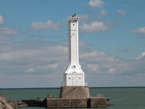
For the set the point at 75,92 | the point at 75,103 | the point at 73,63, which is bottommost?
the point at 75,103

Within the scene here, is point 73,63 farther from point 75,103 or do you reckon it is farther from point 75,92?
point 75,103

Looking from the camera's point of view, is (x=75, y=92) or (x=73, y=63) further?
(x=73, y=63)

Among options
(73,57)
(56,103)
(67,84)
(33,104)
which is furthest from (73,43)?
(33,104)

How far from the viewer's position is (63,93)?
38.9 metres

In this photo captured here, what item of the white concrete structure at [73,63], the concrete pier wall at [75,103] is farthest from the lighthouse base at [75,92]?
the white concrete structure at [73,63]

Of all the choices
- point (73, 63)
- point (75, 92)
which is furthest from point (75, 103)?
point (73, 63)

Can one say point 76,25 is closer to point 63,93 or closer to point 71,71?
point 71,71

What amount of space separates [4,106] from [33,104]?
48.9 ft

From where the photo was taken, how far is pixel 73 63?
4159 cm

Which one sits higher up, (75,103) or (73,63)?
(73,63)

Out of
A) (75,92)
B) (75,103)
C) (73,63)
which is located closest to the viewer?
(75,103)

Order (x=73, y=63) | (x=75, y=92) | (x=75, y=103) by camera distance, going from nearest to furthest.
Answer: (x=75, y=103)
(x=75, y=92)
(x=73, y=63)

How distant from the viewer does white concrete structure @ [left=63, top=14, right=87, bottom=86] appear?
135ft

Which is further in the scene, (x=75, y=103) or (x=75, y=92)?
(x=75, y=92)
